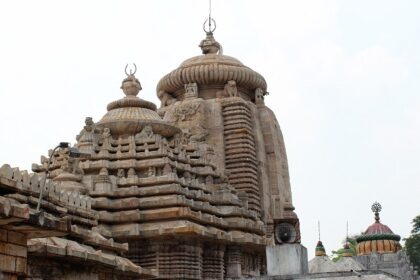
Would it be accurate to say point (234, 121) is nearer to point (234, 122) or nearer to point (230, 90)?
point (234, 122)

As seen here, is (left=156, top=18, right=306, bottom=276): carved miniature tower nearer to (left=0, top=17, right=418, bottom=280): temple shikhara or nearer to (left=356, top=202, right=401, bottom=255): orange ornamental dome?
(left=0, top=17, right=418, bottom=280): temple shikhara

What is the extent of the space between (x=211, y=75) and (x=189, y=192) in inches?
541

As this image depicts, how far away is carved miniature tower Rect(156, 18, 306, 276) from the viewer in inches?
1677

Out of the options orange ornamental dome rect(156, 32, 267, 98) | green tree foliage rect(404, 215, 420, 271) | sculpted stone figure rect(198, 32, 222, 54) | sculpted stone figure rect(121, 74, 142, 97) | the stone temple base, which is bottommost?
the stone temple base

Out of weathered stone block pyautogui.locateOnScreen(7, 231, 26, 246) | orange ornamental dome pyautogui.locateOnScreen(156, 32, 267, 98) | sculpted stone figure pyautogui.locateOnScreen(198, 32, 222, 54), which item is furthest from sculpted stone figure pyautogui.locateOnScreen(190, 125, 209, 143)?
weathered stone block pyautogui.locateOnScreen(7, 231, 26, 246)

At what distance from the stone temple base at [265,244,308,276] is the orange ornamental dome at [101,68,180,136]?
15795mm

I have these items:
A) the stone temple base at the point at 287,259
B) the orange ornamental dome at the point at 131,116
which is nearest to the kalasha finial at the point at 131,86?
the orange ornamental dome at the point at 131,116

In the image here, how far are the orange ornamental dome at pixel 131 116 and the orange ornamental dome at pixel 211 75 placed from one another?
709 cm

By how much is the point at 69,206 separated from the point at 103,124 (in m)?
13.0

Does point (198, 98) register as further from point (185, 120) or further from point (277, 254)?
point (277, 254)

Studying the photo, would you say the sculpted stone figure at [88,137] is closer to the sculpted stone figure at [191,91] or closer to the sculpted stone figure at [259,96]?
the sculpted stone figure at [191,91]

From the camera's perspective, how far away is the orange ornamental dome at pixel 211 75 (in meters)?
45.7

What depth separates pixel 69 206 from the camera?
23.6 meters

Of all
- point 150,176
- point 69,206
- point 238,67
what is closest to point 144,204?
point 150,176
